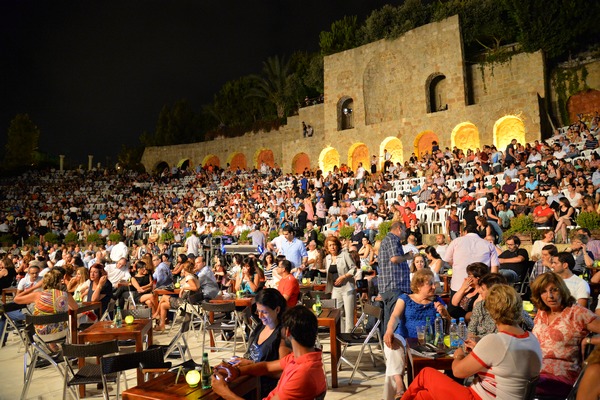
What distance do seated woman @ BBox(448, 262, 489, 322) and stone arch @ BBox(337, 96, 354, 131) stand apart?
2194 centimetres

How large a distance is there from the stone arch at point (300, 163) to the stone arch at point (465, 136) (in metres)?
9.46

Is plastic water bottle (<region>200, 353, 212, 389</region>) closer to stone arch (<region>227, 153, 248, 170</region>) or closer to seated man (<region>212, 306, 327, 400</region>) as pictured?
seated man (<region>212, 306, 327, 400</region>)

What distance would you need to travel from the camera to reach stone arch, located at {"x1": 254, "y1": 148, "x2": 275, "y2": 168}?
33.4 meters

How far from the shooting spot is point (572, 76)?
21375mm

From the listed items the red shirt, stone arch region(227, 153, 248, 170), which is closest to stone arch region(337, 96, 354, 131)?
stone arch region(227, 153, 248, 170)

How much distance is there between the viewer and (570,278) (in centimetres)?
507

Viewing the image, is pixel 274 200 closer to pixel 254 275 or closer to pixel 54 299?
A: pixel 254 275

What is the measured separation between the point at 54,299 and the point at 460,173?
42.5 ft

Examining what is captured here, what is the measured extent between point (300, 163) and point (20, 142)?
28378 mm

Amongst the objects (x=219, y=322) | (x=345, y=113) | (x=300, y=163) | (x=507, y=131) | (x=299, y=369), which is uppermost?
(x=345, y=113)

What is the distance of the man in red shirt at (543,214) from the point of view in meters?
10.5

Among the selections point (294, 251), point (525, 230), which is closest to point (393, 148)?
point (525, 230)

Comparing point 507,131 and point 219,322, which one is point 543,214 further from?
point 507,131

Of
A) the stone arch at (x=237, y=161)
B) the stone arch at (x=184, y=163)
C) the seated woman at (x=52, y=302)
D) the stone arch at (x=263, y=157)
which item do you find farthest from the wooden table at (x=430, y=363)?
the stone arch at (x=184, y=163)
